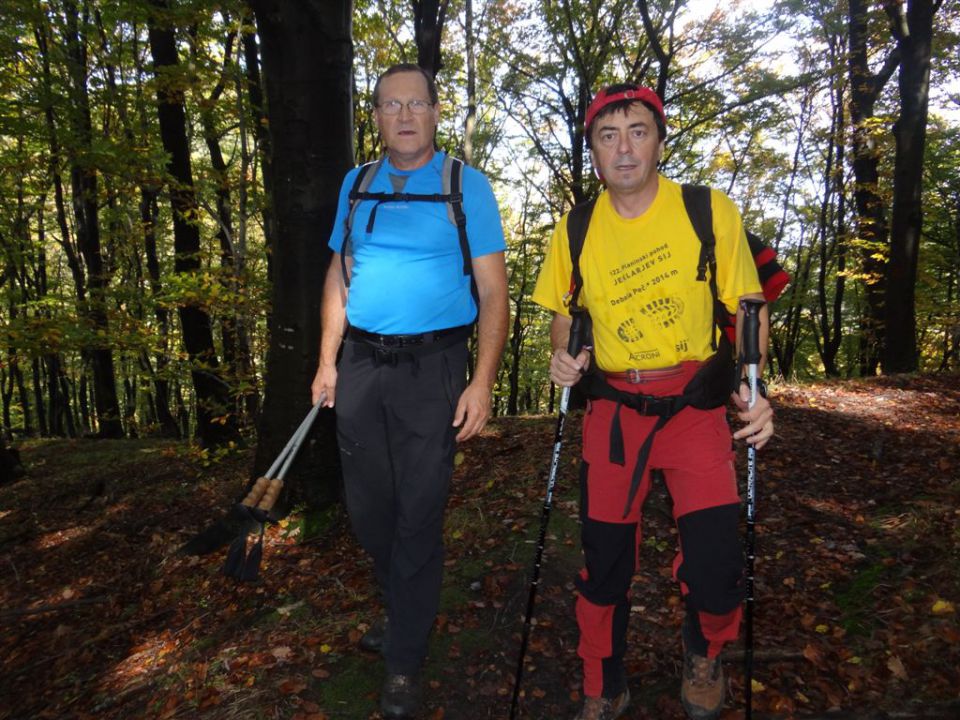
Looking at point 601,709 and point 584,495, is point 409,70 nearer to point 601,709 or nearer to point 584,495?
point 584,495

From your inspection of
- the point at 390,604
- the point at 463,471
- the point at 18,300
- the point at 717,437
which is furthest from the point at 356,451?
the point at 18,300

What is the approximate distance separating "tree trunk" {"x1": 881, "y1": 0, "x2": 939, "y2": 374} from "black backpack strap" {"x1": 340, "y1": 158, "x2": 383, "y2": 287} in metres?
12.3

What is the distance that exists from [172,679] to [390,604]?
5.05ft

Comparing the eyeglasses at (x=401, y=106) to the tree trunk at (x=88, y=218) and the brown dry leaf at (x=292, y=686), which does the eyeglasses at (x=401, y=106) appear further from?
the tree trunk at (x=88, y=218)

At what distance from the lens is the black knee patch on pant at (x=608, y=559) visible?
2.98m

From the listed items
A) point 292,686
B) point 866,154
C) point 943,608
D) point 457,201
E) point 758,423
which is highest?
point 866,154

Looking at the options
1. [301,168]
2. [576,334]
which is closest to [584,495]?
[576,334]

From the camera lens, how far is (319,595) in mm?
4332

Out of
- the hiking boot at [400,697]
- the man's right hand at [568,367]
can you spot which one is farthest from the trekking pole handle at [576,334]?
the hiking boot at [400,697]

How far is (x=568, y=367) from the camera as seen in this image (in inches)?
119

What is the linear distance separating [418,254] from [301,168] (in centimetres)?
212

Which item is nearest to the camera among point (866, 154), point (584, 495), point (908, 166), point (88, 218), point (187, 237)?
point (584, 495)

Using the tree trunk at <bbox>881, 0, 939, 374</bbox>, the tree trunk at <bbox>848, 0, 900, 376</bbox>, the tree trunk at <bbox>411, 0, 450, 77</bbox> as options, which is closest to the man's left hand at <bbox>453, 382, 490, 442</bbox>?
the tree trunk at <bbox>411, 0, 450, 77</bbox>

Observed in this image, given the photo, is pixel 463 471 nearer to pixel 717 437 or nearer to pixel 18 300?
pixel 717 437
